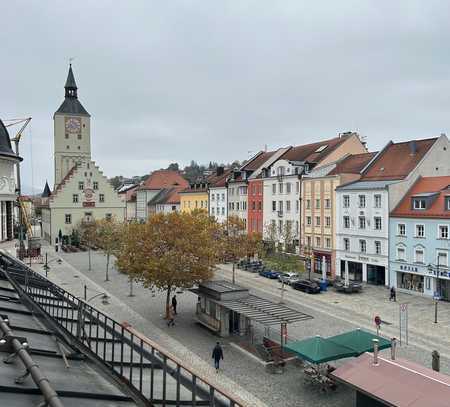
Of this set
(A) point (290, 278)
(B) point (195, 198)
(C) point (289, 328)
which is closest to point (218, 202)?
(B) point (195, 198)

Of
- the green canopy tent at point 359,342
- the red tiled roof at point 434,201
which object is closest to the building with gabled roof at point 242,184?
the red tiled roof at point 434,201

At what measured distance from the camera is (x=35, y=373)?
4.87m

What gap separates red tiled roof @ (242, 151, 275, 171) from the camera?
6337cm

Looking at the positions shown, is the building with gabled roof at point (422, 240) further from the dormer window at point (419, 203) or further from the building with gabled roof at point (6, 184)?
the building with gabled roof at point (6, 184)

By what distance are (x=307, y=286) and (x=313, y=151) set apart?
22407 mm

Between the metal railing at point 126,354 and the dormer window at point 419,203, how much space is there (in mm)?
33006

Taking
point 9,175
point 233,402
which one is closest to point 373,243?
point 9,175

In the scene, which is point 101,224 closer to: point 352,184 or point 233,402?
point 352,184

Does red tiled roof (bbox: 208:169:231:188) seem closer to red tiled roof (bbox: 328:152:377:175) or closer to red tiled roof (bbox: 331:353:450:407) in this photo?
red tiled roof (bbox: 328:152:377:175)

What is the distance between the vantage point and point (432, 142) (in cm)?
4212

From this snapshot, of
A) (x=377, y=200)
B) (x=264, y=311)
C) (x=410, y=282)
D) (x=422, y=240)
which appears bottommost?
(x=410, y=282)

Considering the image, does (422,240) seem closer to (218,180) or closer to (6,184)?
(6,184)

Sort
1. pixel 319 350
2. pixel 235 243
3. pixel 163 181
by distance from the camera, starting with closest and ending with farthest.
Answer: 1. pixel 319 350
2. pixel 235 243
3. pixel 163 181

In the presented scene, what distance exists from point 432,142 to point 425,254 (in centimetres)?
1191
